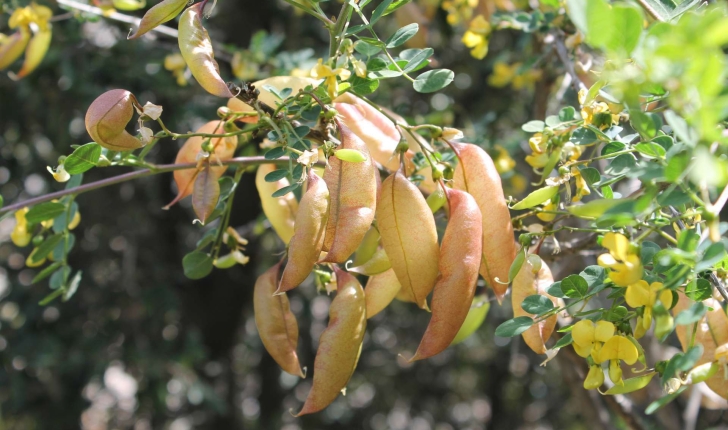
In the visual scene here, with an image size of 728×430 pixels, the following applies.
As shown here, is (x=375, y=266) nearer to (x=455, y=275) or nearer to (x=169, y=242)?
(x=455, y=275)

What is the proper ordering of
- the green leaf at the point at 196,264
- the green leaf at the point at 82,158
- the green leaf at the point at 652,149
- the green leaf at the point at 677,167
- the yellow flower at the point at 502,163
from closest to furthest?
the green leaf at the point at 677,167 < the green leaf at the point at 652,149 < the green leaf at the point at 82,158 < the green leaf at the point at 196,264 < the yellow flower at the point at 502,163

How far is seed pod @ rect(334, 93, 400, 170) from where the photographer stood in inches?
29.7

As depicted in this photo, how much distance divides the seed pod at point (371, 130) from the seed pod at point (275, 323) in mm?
180

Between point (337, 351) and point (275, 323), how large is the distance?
0.34 ft

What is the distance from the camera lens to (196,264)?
830 millimetres

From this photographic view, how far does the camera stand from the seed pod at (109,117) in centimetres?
64

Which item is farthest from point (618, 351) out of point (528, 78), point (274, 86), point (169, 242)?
point (169, 242)

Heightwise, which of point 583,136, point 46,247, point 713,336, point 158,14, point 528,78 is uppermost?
point 158,14

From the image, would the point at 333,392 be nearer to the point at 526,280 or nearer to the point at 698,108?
the point at 526,280

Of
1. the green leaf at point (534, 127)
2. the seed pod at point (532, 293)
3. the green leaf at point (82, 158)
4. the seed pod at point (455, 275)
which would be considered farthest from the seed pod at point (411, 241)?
the green leaf at point (82, 158)

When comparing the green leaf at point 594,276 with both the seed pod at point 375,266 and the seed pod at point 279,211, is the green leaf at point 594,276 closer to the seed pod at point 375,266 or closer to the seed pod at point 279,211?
the seed pod at point 375,266

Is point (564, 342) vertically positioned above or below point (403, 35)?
below

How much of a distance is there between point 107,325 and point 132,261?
20 centimetres

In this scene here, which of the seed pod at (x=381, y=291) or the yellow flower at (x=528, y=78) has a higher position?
the seed pod at (x=381, y=291)
